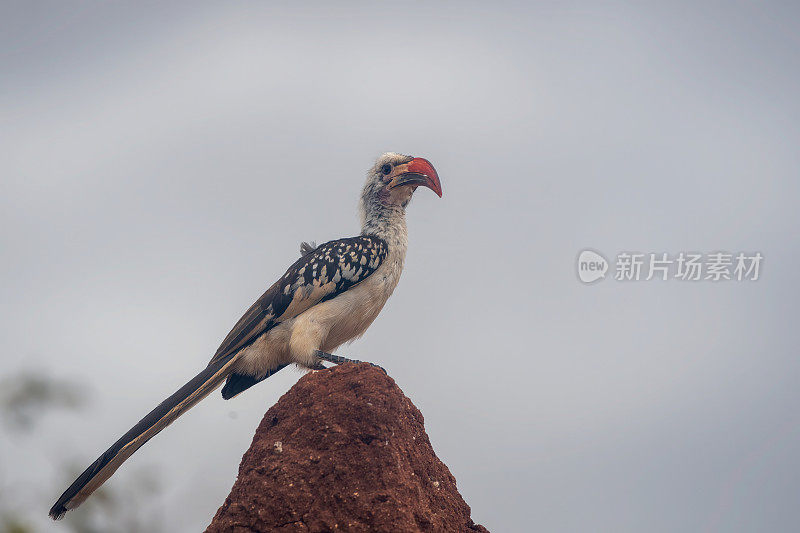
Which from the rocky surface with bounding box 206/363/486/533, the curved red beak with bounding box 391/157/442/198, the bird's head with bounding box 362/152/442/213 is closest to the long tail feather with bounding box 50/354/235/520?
the rocky surface with bounding box 206/363/486/533

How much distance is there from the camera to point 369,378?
468 cm

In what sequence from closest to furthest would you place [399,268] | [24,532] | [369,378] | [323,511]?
[323,511] < [369,378] < [399,268] < [24,532]

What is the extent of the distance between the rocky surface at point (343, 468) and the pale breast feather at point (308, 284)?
1.10 metres

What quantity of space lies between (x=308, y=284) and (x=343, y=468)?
6.80 ft

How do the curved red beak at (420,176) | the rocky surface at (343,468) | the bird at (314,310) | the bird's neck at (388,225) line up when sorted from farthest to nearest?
the curved red beak at (420,176) < the bird's neck at (388,225) < the bird at (314,310) < the rocky surface at (343,468)

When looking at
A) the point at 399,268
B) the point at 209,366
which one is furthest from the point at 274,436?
the point at 399,268

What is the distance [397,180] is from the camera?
6.66 m

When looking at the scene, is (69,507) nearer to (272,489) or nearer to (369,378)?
(272,489)

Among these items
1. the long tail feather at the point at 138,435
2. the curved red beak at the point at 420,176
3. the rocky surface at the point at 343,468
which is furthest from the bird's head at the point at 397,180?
the rocky surface at the point at 343,468

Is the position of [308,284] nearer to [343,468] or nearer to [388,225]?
[388,225]

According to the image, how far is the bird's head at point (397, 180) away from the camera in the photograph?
663 cm

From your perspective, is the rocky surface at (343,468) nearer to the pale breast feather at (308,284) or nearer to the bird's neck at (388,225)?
the pale breast feather at (308,284)

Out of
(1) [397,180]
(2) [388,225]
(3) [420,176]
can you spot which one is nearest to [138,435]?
(2) [388,225]

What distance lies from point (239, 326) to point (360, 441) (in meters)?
1.98
